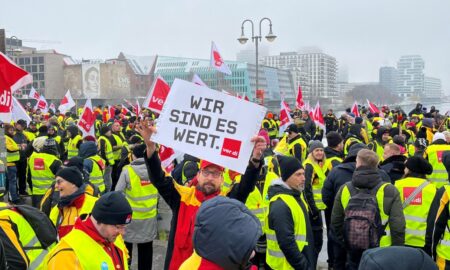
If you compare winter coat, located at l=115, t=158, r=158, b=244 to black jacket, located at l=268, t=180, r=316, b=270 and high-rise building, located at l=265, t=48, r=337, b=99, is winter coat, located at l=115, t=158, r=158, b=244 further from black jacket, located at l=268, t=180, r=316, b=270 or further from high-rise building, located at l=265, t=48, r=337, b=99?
high-rise building, located at l=265, t=48, r=337, b=99

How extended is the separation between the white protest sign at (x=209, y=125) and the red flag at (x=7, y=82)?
1.95m

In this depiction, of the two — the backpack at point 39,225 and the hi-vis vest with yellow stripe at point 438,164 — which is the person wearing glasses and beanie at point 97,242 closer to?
the backpack at point 39,225

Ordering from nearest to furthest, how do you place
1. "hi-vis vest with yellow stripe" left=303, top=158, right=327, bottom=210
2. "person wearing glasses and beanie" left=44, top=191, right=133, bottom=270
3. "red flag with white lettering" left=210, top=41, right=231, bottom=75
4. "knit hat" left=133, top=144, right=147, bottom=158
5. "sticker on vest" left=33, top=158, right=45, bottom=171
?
"person wearing glasses and beanie" left=44, top=191, right=133, bottom=270, "knit hat" left=133, top=144, right=147, bottom=158, "hi-vis vest with yellow stripe" left=303, top=158, right=327, bottom=210, "sticker on vest" left=33, top=158, right=45, bottom=171, "red flag with white lettering" left=210, top=41, right=231, bottom=75

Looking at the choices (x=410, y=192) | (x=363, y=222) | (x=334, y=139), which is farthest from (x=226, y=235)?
(x=334, y=139)

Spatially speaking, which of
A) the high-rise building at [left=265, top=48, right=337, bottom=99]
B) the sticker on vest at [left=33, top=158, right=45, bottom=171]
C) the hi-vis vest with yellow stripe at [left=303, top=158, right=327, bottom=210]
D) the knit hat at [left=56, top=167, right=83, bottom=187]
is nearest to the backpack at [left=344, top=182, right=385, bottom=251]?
the hi-vis vest with yellow stripe at [left=303, top=158, right=327, bottom=210]

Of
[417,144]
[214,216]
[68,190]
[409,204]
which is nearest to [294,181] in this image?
[409,204]

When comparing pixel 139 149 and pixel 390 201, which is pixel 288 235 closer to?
pixel 390 201

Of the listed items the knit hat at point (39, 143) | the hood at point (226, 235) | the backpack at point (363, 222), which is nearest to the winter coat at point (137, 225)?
the knit hat at point (39, 143)

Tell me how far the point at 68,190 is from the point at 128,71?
418 feet

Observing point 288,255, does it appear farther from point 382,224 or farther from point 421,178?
point 421,178

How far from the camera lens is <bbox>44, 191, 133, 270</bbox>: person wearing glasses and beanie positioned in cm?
298

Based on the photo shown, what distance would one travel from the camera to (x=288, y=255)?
4.37m

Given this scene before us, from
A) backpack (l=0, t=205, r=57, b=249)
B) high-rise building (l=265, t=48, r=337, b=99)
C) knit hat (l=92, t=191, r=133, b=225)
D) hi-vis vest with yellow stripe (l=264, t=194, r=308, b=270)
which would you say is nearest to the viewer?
knit hat (l=92, t=191, r=133, b=225)

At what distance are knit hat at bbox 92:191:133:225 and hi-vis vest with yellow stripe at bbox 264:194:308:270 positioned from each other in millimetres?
1681
